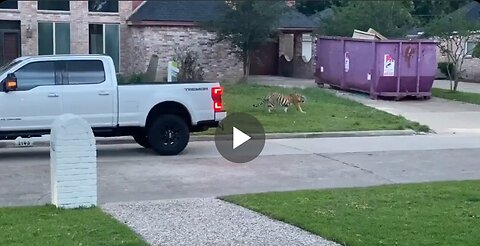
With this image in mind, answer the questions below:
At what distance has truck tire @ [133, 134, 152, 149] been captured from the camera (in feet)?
51.5

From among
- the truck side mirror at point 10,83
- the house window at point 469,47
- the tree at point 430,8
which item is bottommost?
the truck side mirror at point 10,83

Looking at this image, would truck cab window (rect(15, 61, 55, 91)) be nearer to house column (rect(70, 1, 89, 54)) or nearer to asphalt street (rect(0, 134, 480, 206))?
asphalt street (rect(0, 134, 480, 206))

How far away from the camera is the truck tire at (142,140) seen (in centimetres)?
1569

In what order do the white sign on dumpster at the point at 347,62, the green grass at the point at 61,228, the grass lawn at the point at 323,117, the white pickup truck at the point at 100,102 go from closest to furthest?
1. the green grass at the point at 61,228
2. the white pickup truck at the point at 100,102
3. the grass lawn at the point at 323,117
4. the white sign on dumpster at the point at 347,62

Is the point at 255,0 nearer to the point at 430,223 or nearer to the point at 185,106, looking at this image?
the point at 185,106

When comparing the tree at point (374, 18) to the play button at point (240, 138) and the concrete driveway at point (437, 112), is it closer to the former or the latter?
the concrete driveway at point (437, 112)

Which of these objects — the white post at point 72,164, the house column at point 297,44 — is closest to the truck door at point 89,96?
the white post at point 72,164

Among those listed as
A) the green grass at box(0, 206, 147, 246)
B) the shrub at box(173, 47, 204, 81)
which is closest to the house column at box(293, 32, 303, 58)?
the shrub at box(173, 47, 204, 81)

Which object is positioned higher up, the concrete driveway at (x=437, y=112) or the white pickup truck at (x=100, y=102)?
the white pickup truck at (x=100, y=102)

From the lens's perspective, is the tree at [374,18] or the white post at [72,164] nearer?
the white post at [72,164]

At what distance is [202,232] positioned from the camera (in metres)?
8.22

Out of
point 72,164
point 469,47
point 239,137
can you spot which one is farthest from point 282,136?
point 469,47

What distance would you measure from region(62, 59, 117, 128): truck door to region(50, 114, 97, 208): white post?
191 inches

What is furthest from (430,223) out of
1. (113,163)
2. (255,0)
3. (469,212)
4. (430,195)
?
(255,0)
